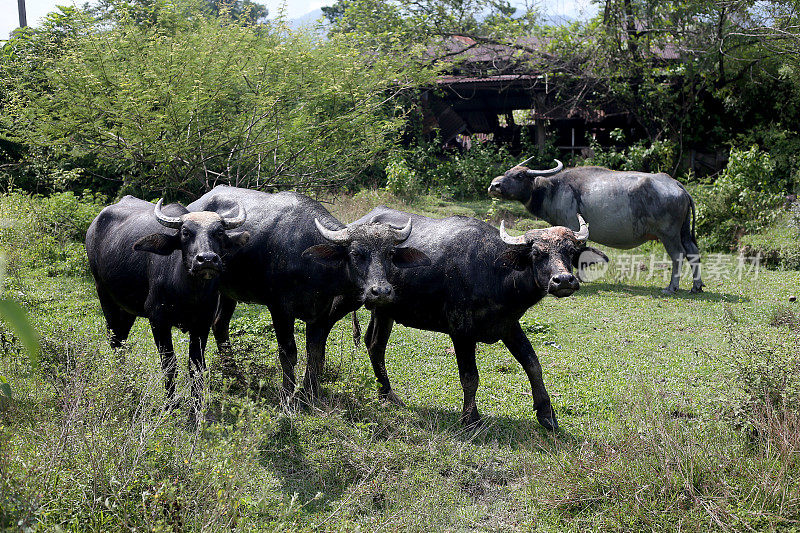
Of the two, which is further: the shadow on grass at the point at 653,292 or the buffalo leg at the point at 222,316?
the shadow on grass at the point at 653,292

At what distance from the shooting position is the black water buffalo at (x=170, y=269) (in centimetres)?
557

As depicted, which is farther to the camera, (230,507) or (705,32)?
(705,32)

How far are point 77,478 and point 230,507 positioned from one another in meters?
0.85

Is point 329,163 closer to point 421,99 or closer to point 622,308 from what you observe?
point 622,308

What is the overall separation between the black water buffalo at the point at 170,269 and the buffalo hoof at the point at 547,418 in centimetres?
264

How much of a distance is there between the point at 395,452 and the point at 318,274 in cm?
165

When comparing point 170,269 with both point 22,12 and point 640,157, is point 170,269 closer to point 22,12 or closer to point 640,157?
point 640,157

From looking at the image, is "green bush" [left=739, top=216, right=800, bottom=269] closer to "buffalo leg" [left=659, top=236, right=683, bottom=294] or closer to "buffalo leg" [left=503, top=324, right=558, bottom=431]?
"buffalo leg" [left=659, top=236, right=683, bottom=294]

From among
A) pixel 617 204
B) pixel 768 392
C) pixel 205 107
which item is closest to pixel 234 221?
pixel 768 392

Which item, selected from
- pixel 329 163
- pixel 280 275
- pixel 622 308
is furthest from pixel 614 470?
pixel 329 163

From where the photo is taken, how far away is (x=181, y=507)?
3.99 metres

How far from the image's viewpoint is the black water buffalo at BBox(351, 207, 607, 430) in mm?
5559

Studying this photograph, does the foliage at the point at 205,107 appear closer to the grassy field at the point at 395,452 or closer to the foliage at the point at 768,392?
the grassy field at the point at 395,452

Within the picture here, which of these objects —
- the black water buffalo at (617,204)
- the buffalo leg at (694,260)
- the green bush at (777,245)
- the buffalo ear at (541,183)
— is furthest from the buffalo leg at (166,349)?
the green bush at (777,245)
